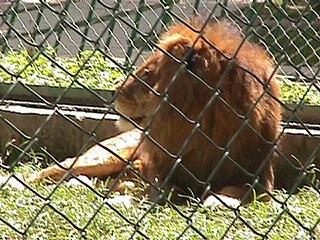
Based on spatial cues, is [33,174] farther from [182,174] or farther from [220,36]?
[220,36]

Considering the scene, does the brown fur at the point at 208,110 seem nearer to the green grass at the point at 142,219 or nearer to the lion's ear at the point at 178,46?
the lion's ear at the point at 178,46

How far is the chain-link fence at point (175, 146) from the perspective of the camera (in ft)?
12.8

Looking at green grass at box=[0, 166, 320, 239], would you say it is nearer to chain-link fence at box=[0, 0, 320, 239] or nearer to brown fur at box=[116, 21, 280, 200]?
chain-link fence at box=[0, 0, 320, 239]

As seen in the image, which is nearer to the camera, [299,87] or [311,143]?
[311,143]

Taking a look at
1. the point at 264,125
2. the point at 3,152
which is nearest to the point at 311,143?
the point at 264,125

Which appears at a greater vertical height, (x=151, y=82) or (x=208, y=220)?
(x=151, y=82)

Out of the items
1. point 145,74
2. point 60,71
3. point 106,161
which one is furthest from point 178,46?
point 60,71

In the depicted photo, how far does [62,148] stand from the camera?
20.3 feet

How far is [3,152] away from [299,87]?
2.19m

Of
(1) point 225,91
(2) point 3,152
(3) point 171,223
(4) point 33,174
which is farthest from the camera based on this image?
(2) point 3,152

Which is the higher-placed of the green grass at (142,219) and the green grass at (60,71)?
the green grass at (60,71)

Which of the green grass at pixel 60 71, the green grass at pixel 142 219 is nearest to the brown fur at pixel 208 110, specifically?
the green grass at pixel 142 219

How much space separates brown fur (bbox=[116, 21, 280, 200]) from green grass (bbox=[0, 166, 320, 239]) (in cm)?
29

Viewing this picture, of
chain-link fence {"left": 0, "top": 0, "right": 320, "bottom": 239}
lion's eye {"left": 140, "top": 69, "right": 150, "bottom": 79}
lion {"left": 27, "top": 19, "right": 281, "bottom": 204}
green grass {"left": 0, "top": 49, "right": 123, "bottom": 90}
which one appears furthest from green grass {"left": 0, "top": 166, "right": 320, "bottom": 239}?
green grass {"left": 0, "top": 49, "right": 123, "bottom": 90}
